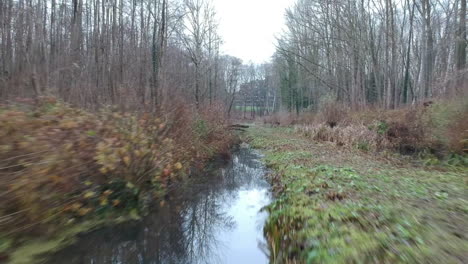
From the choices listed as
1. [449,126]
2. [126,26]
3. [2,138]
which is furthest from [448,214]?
[126,26]

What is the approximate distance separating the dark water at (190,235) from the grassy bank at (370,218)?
0.54 m

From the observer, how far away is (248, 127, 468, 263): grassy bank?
3033 millimetres

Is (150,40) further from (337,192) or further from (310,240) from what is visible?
(310,240)

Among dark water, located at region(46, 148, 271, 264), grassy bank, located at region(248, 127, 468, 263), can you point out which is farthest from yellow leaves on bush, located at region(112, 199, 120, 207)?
grassy bank, located at region(248, 127, 468, 263)

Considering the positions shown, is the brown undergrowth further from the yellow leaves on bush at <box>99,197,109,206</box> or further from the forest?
the yellow leaves on bush at <box>99,197,109,206</box>

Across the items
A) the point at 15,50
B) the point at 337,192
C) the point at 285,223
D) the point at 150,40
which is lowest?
the point at 285,223

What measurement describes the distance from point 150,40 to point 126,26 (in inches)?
61.1

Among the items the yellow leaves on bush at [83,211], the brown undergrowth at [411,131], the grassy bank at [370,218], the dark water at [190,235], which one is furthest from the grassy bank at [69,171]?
the brown undergrowth at [411,131]

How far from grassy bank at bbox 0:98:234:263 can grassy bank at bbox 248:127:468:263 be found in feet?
9.48

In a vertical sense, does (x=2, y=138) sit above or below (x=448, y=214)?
above

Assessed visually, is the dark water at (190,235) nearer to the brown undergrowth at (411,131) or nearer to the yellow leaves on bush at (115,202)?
the yellow leaves on bush at (115,202)

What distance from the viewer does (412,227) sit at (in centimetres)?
350

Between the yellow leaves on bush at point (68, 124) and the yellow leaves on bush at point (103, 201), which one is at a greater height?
the yellow leaves on bush at point (68, 124)

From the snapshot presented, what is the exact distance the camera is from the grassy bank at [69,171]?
3510 millimetres
